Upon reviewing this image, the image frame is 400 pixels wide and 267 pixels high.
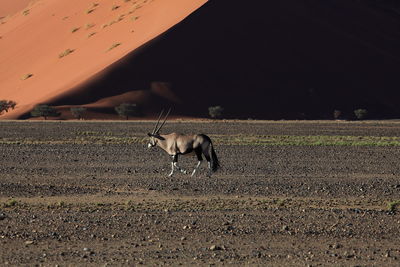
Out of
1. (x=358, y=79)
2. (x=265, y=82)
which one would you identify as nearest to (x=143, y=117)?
(x=265, y=82)

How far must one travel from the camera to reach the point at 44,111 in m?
61.3

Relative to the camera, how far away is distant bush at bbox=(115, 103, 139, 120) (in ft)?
202

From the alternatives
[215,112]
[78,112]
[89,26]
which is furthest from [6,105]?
[89,26]

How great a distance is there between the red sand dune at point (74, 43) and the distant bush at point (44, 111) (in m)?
3.02

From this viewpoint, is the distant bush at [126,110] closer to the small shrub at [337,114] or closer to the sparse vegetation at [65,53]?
the small shrub at [337,114]

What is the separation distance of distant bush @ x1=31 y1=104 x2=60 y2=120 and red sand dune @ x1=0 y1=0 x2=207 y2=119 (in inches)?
119

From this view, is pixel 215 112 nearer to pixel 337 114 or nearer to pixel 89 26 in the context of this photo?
pixel 337 114

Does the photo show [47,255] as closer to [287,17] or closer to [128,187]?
[128,187]

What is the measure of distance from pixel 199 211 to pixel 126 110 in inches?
1887

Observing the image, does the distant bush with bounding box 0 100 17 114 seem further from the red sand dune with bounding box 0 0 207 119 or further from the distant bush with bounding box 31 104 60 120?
the distant bush with bounding box 31 104 60 120

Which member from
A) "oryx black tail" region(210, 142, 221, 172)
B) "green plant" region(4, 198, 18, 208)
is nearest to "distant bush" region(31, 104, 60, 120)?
"oryx black tail" region(210, 142, 221, 172)

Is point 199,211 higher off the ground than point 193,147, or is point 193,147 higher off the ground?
point 193,147

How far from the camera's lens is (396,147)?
105 ft

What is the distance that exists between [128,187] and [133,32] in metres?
64.7
